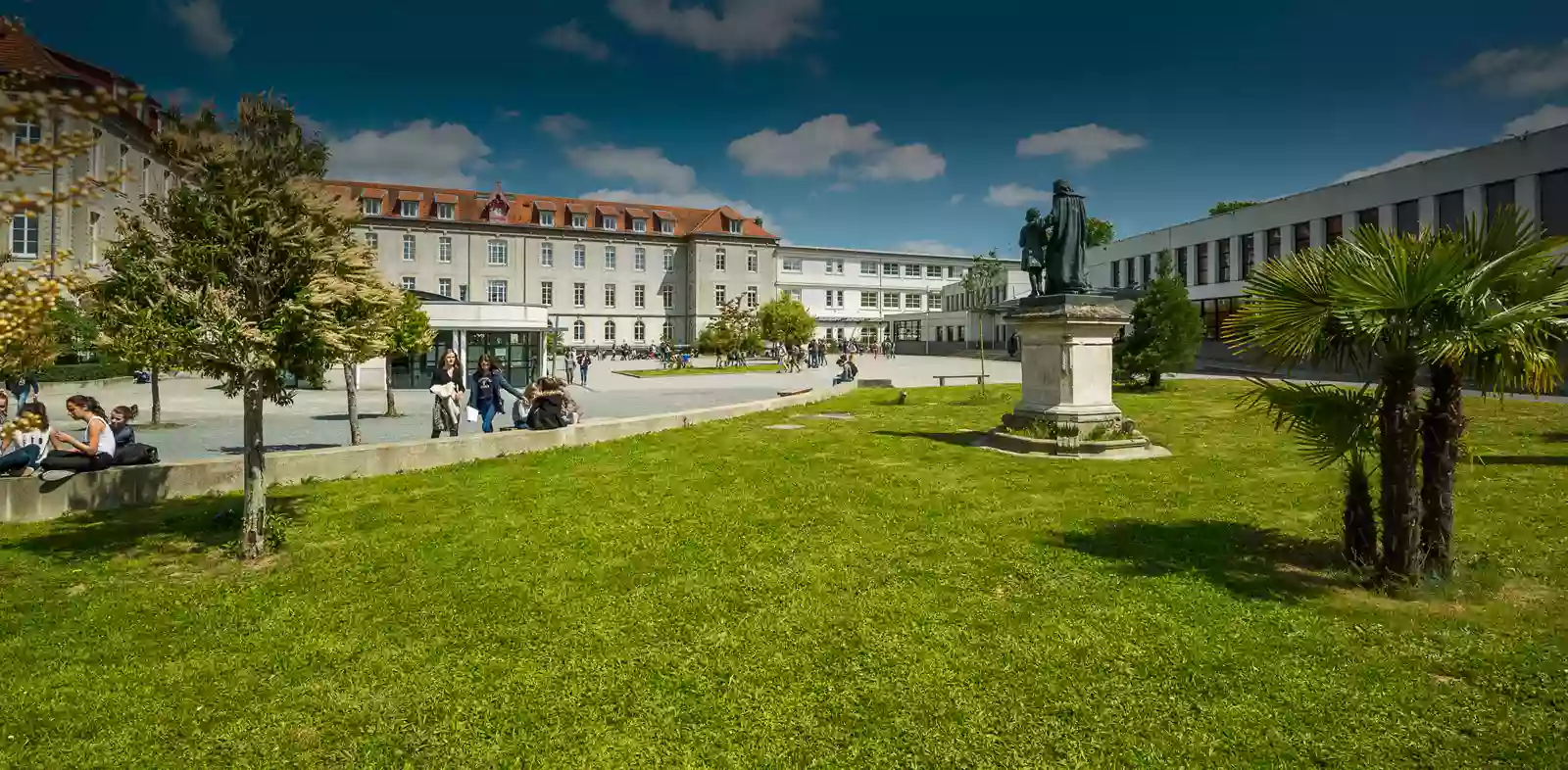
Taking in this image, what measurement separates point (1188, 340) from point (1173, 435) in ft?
44.1

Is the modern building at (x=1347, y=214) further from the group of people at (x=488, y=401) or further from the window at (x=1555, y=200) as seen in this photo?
the group of people at (x=488, y=401)

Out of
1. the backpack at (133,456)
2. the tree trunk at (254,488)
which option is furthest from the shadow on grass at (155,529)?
the backpack at (133,456)

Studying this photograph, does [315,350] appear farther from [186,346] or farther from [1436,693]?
[1436,693]

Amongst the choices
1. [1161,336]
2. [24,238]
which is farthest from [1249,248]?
[24,238]

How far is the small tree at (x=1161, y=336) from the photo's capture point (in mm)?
24812

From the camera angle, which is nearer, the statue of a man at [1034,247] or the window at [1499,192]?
the statue of a man at [1034,247]

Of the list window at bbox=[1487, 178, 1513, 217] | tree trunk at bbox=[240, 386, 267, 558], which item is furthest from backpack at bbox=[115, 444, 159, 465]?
window at bbox=[1487, 178, 1513, 217]

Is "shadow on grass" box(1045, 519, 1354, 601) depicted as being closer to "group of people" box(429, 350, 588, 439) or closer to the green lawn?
the green lawn

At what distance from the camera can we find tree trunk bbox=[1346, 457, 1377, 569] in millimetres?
5496

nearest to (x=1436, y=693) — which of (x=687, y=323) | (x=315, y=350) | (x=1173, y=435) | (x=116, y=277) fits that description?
(x=315, y=350)

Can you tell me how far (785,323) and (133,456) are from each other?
1965 inches

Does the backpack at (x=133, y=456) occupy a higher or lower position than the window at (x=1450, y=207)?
lower

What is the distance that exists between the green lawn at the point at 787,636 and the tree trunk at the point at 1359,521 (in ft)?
0.97

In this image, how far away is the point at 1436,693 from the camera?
3.85m
